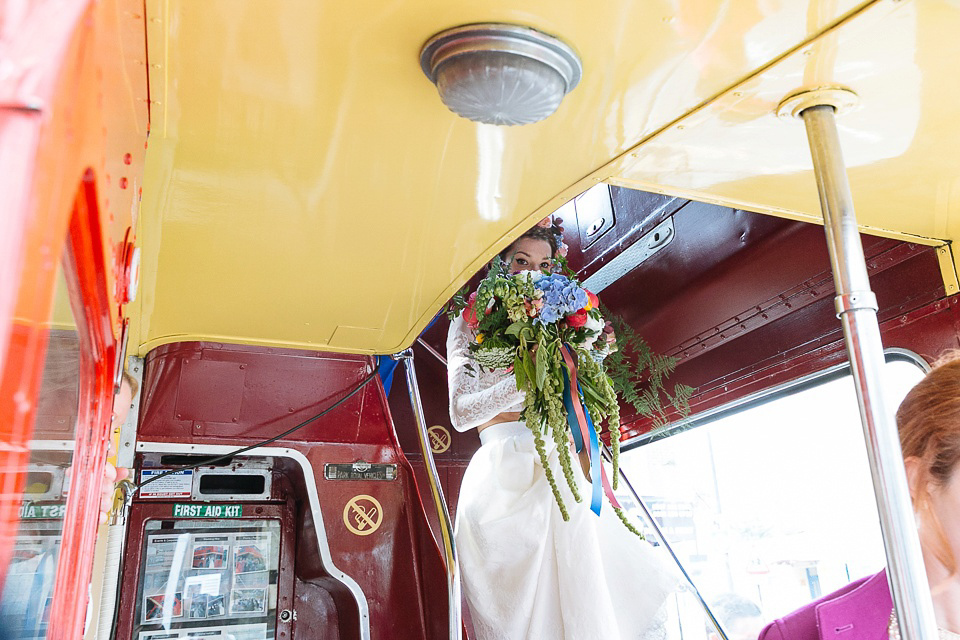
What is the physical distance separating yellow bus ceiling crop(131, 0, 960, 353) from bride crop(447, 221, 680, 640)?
73 cm

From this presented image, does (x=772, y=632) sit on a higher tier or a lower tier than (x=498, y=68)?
lower

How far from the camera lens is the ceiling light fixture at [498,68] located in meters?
1.36

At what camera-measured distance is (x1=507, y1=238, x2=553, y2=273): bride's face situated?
3.11 metres

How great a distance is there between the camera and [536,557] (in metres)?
2.59

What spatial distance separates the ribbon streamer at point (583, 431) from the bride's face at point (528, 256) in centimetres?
64

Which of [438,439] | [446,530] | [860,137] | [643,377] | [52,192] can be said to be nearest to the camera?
[52,192]

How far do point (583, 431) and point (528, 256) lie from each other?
0.97 m

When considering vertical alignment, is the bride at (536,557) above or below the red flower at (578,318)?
below

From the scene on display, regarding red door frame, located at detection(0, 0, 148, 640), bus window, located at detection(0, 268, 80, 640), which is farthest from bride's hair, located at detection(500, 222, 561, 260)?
bus window, located at detection(0, 268, 80, 640)

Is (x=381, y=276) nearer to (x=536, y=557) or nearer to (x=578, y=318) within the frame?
(x=578, y=318)

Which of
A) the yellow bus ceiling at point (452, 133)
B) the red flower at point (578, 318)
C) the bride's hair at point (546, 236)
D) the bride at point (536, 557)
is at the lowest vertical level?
the bride at point (536, 557)

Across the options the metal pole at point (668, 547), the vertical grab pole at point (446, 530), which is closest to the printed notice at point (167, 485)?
the vertical grab pole at point (446, 530)

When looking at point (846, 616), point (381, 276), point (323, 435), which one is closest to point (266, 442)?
point (323, 435)

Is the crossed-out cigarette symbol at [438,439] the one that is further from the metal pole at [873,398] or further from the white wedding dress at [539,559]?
the metal pole at [873,398]
